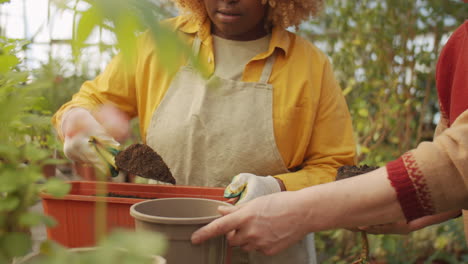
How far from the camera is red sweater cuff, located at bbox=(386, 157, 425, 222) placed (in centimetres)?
81

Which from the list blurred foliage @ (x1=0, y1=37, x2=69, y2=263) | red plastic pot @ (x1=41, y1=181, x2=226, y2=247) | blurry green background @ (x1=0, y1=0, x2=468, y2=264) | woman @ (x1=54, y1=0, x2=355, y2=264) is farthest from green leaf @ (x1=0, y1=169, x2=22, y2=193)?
blurry green background @ (x1=0, y1=0, x2=468, y2=264)

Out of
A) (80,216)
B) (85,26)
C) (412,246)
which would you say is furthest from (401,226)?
(412,246)

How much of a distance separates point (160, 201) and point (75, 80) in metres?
2.60

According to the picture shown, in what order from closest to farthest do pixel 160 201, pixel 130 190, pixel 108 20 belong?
pixel 108 20 → pixel 160 201 → pixel 130 190

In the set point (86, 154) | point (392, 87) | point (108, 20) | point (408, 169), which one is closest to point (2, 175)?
point (108, 20)

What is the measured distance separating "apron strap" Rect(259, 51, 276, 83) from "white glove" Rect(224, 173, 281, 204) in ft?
1.42

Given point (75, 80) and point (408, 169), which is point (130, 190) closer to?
point (408, 169)

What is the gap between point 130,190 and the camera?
116 centimetres

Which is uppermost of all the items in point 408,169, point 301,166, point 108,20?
point 108,20

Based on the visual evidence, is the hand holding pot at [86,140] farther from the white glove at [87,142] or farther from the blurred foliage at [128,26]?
the blurred foliage at [128,26]

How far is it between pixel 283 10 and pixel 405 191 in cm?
96

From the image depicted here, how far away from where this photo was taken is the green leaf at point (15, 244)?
1.48ft

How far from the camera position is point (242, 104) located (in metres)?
1.52

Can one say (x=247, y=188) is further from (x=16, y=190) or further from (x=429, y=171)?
(x=16, y=190)
